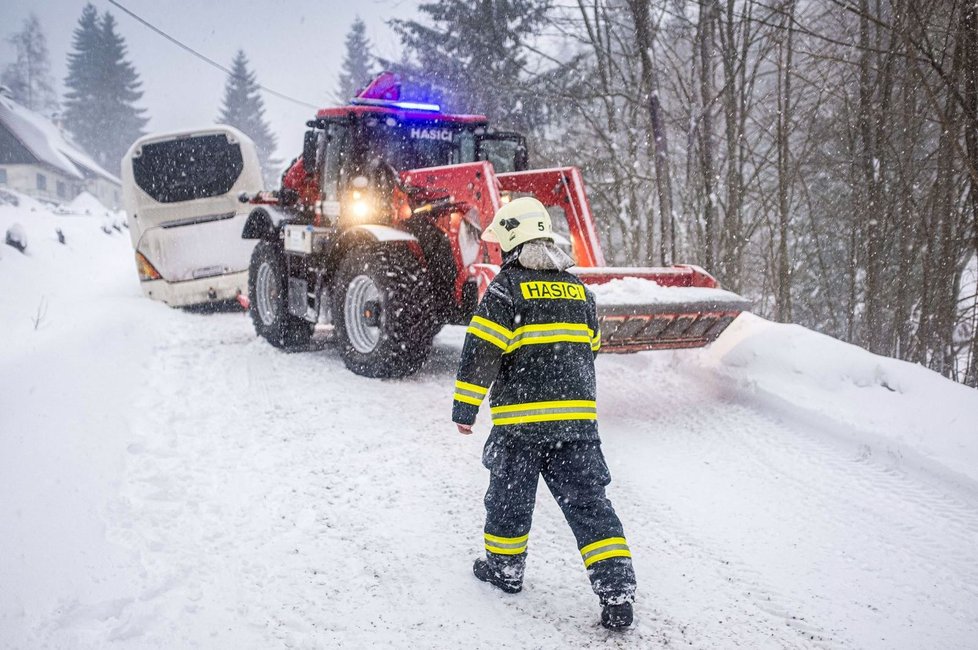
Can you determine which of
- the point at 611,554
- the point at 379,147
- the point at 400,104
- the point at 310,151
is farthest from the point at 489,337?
the point at 310,151

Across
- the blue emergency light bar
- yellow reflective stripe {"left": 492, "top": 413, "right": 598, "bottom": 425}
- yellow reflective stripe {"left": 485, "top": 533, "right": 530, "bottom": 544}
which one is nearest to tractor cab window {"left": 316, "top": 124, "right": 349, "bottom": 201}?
the blue emergency light bar

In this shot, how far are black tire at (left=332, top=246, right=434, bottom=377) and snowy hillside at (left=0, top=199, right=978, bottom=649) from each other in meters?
0.26

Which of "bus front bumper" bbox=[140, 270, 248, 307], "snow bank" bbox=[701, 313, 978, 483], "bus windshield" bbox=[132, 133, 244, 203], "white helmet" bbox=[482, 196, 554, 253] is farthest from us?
"bus windshield" bbox=[132, 133, 244, 203]

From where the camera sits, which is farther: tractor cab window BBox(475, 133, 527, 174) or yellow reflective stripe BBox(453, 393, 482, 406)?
tractor cab window BBox(475, 133, 527, 174)

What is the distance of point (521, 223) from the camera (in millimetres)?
3221

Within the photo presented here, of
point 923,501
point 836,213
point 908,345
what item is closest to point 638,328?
point 923,501

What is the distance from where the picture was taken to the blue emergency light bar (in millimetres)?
7020

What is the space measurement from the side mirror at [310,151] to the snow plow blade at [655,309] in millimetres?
3608

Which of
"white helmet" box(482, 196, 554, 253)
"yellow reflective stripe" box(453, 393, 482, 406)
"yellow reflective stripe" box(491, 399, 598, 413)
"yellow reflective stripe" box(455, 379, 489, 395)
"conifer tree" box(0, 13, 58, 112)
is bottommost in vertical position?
"yellow reflective stripe" box(491, 399, 598, 413)

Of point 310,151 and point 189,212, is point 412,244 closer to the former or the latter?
point 310,151

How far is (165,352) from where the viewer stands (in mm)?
7234

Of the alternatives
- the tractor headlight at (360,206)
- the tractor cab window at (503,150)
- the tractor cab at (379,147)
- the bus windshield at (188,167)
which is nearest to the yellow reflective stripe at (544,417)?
the tractor cab at (379,147)

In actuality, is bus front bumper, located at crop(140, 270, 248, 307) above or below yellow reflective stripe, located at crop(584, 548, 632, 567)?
above

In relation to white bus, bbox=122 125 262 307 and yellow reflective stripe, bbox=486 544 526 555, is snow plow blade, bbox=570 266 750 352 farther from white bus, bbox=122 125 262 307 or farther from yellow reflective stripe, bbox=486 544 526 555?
white bus, bbox=122 125 262 307
